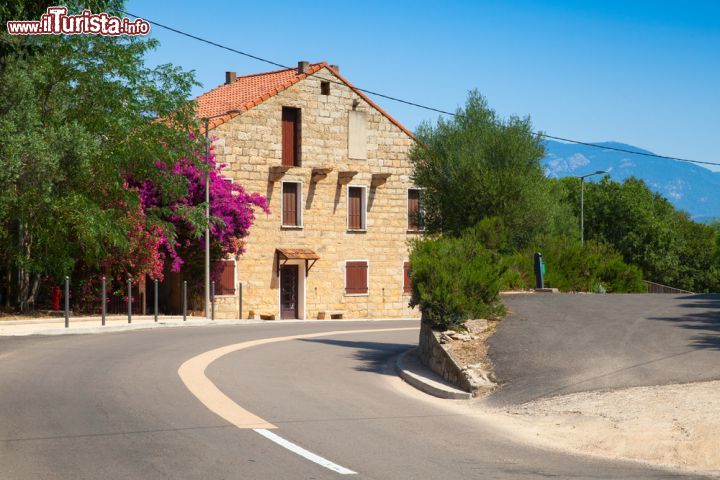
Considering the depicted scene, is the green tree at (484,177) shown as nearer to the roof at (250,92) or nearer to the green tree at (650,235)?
the roof at (250,92)

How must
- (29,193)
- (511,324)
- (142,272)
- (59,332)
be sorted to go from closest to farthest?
1. (511,324)
2. (59,332)
3. (29,193)
4. (142,272)

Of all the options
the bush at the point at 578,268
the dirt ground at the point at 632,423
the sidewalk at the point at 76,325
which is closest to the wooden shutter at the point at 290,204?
the sidewalk at the point at 76,325

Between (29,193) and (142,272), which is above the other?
(29,193)

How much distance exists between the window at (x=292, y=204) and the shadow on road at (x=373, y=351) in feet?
64.4

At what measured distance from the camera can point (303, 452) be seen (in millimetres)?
8508

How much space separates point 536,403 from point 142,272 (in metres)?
22.2

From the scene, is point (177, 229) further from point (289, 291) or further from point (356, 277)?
point (356, 277)

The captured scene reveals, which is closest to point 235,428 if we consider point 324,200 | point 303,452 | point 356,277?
point 303,452

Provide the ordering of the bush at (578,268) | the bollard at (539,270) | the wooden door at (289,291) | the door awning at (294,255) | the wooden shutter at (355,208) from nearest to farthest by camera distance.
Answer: the bollard at (539,270)
the bush at (578,268)
the door awning at (294,255)
the wooden door at (289,291)
the wooden shutter at (355,208)

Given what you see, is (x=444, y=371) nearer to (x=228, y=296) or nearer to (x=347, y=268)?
(x=228, y=296)

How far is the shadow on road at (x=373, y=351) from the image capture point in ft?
54.6

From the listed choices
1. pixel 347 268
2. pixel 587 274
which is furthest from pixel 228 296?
pixel 587 274

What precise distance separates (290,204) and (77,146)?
16142 mm

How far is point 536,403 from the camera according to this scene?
11828mm
